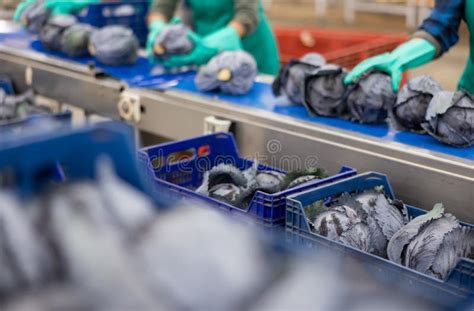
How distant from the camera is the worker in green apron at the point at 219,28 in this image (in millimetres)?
3107

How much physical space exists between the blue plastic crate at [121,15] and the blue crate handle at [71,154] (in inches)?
131

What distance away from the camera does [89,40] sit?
3342 mm

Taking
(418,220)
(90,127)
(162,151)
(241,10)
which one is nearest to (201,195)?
(162,151)

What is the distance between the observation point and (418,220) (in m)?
1.63

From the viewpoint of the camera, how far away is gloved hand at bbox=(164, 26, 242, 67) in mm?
3053

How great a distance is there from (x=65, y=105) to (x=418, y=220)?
207cm

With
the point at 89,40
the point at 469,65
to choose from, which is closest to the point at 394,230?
the point at 469,65

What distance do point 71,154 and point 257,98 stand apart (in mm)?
1866

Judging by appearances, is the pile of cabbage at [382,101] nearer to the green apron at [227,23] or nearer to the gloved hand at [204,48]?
the gloved hand at [204,48]

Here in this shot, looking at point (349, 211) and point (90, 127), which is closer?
point (90, 127)

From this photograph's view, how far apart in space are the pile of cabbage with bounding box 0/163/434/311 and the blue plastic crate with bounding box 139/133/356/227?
970 millimetres

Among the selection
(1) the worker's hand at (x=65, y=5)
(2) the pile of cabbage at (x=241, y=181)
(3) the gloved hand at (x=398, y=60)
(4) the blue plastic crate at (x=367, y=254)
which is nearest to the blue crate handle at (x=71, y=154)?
(4) the blue plastic crate at (x=367, y=254)

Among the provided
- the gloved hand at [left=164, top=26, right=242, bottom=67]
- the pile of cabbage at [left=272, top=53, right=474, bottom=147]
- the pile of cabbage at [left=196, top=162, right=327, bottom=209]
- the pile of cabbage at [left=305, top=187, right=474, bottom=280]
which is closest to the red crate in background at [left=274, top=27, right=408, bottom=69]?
the gloved hand at [left=164, top=26, right=242, bottom=67]

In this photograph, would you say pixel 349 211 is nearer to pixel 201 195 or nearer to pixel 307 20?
pixel 201 195
